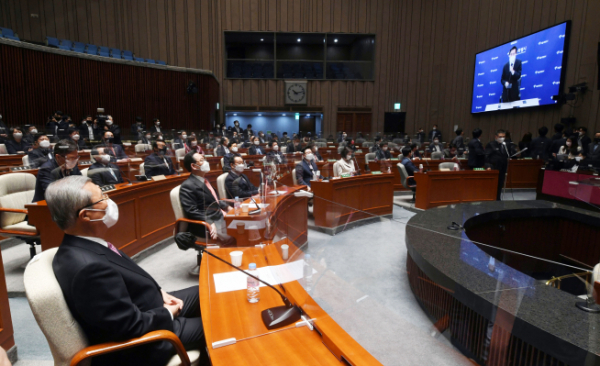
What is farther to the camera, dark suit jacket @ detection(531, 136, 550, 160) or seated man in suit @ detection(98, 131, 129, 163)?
dark suit jacket @ detection(531, 136, 550, 160)

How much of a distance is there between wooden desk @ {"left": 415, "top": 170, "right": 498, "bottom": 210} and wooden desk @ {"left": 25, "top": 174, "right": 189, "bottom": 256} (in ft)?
14.9

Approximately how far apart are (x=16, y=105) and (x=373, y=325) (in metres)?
11.9

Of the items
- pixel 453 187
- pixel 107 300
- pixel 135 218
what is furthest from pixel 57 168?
pixel 453 187

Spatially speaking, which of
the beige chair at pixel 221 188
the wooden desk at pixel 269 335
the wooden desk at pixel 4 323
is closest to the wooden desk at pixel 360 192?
the beige chair at pixel 221 188

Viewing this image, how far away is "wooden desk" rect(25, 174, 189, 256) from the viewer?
300 centimetres

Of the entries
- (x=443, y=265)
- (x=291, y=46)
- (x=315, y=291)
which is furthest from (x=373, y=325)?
(x=291, y=46)

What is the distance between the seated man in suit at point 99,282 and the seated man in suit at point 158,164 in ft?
11.4

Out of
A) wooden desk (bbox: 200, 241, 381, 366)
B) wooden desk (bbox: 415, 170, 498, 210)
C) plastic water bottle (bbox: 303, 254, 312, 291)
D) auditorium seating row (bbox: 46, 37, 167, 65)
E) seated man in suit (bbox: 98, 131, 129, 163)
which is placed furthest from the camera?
auditorium seating row (bbox: 46, 37, 167, 65)

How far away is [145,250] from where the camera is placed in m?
4.14

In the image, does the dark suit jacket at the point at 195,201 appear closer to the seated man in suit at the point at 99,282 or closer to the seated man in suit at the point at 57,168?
the seated man in suit at the point at 57,168

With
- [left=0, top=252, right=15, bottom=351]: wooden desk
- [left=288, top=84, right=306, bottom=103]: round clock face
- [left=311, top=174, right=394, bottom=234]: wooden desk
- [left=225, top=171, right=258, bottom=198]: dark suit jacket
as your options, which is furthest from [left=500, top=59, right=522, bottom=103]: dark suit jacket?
[left=0, top=252, right=15, bottom=351]: wooden desk

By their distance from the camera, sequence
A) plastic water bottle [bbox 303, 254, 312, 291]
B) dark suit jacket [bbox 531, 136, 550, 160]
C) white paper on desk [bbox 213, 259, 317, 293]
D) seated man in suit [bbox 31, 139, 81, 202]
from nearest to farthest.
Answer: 1. plastic water bottle [bbox 303, 254, 312, 291]
2. white paper on desk [bbox 213, 259, 317, 293]
3. seated man in suit [bbox 31, 139, 81, 202]
4. dark suit jacket [bbox 531, 136, 550, 160]

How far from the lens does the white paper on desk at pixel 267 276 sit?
1754 mm

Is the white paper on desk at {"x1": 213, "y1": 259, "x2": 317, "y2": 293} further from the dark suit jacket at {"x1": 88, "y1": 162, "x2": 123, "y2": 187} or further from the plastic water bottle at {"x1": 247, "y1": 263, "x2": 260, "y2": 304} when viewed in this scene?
the dark suit jacket at {"x1": 88, "y1": 162, "x2": 123, "y2": 187}
